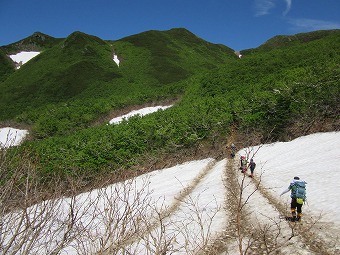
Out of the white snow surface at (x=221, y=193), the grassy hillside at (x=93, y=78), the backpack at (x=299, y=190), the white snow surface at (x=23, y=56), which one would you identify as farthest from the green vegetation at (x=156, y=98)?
the white snow surface at (x=23, y=56)

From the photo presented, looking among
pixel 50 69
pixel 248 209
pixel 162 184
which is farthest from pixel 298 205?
pixel 50 69

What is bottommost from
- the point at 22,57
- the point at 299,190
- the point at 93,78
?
the point at 299,190

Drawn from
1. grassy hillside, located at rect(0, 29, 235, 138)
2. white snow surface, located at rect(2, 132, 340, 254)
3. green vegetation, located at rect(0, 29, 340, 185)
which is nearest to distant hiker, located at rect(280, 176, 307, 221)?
white snow surface, located at rect(2, 132, 340, 254)

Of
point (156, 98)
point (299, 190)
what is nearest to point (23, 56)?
point (156, 98)

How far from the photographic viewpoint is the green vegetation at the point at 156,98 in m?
26.0

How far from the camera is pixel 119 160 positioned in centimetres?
2738

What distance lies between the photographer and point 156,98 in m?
47.3

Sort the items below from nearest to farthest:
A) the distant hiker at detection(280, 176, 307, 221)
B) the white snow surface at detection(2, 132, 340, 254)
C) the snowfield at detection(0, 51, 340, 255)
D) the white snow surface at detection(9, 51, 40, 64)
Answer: the snowfield at detection(0, 51, 340, 255)
the white snow surface at detection(2, 132, 340, 254)
the distant hiker at detection(280, 176, 307, 221)
the white snow surface at detection(9, 51, 40, 64)

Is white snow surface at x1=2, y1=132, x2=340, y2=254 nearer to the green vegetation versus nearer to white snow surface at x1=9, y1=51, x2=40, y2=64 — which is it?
the green vegetation

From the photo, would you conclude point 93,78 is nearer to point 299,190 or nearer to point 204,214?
point 204,214

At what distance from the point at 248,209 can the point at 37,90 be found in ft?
209

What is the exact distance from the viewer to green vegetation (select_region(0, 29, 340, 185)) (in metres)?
26.0

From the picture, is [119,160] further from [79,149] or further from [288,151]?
[288,151]

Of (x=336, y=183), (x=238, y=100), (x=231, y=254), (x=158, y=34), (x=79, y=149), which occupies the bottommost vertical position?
(x=231, y=254)
